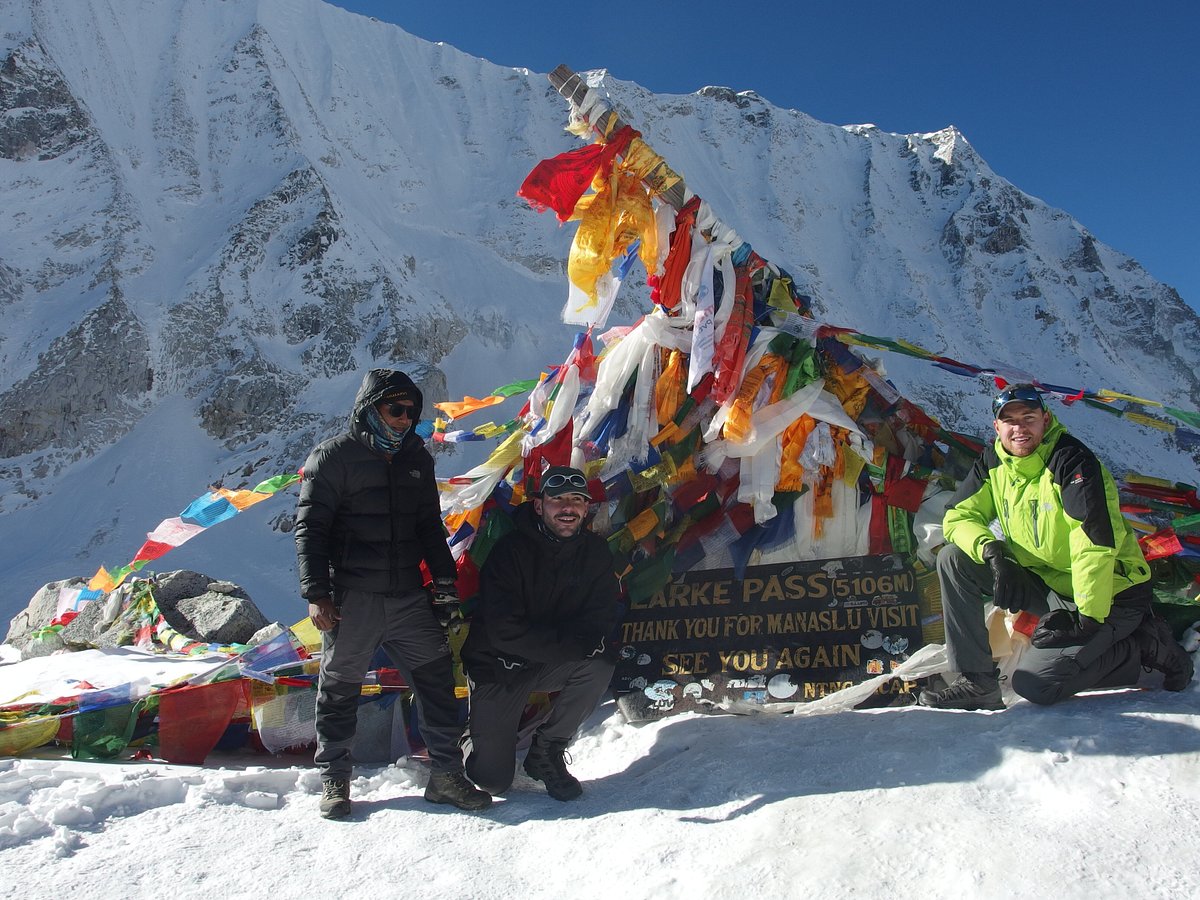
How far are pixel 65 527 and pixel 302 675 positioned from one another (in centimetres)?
2743

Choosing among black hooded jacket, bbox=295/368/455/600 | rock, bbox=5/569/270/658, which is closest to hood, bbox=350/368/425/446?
black hooded jacket, bbox=295/368/455/600

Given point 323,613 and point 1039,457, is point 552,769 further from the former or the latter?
point 1039,457

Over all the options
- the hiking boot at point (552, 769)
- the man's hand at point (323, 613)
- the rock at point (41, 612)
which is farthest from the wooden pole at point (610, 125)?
the rock at point (41, 612)

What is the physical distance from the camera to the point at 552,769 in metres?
3.07

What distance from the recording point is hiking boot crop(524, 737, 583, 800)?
2990 millimetres

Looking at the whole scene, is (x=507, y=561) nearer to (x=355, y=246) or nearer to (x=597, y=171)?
(x=597, y=171)

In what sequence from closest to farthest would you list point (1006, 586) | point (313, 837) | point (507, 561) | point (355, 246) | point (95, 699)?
point (313, 837) < point (1006, 586) < point (507, 561) < point (95, 699) < point (355, 246)

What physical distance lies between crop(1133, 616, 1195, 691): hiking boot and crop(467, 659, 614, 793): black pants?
193cm

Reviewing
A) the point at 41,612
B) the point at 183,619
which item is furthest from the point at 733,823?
the point at 41,612

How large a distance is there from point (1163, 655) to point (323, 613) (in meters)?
3.01

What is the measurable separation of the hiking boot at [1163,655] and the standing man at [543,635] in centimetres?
192

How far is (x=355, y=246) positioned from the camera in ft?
138

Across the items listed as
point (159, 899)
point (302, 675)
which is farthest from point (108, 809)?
point (302, 675)

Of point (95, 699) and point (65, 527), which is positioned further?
point (65, 527)
